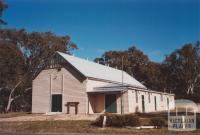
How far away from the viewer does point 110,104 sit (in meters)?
34.0

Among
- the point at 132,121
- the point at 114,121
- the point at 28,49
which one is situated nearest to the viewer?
the point at 132,121

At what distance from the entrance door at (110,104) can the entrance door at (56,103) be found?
602 centimetres

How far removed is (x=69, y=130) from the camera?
17891mm

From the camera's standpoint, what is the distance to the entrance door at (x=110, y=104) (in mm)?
33422

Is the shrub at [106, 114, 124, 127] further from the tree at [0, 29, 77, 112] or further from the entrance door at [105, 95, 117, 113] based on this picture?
the tree at [0, 29, 77, 112]

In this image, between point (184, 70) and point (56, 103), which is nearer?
point (56, 103)

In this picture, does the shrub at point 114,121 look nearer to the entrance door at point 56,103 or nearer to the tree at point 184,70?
the entrance door at point 56,103

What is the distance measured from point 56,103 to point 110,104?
707cm

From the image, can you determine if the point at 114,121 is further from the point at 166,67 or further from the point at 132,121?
the point at 166,67

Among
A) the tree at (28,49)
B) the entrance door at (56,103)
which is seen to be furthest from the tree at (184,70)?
the entrance door at (56,103)

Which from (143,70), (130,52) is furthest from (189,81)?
(130,52)

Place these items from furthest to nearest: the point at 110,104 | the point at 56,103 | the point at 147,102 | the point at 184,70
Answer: the point at 184,70, the point at 147,102, the point at 56,103, the point at 110,104

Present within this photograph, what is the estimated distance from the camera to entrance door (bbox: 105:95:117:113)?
33.4m

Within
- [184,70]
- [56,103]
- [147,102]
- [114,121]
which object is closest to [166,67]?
[184,70]
